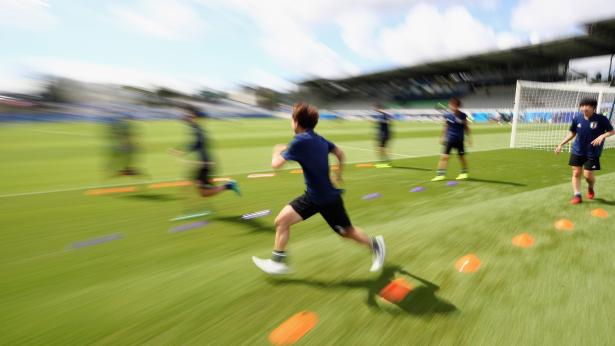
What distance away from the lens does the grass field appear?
8.52 feet

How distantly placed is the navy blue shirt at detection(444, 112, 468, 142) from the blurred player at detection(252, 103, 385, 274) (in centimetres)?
596

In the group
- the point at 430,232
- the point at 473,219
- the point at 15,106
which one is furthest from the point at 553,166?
the point at 15,106

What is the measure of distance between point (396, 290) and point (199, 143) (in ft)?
12.2

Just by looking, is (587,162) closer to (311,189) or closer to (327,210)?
(327,210)

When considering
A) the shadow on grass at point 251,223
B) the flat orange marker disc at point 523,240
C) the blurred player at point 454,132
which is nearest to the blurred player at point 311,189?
the shadow on grass at point 251,223

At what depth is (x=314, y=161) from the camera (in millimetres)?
3107

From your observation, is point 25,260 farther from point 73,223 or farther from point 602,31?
point 602,31

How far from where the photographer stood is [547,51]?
44062 millimetres

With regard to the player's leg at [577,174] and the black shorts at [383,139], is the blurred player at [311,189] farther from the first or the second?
the black shorts at [383,139]

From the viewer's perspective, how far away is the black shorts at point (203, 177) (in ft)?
18.3

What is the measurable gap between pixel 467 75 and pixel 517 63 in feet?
33.8

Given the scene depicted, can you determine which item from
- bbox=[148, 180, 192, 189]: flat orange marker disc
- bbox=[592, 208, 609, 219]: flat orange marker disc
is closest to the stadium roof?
bbox=[592, 208, 609, 219]: flat orange marker disc

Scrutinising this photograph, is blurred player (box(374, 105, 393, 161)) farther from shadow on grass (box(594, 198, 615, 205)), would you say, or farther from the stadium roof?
the stadium roof

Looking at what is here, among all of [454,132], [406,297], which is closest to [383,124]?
[454,132]
